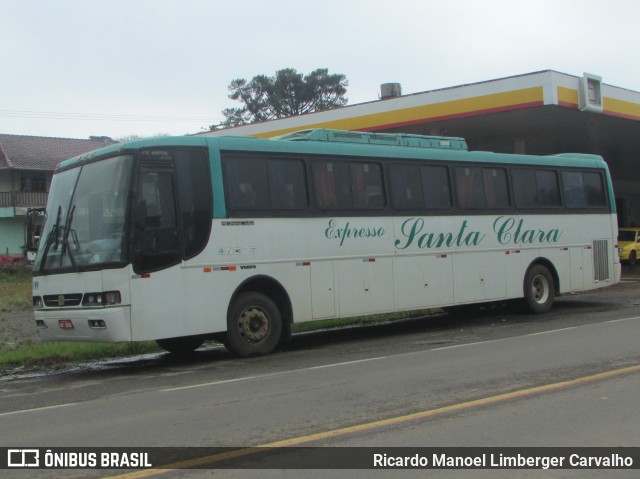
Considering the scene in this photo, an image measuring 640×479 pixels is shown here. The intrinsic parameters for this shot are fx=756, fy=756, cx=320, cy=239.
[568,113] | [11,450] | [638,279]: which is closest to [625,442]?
[11,450]

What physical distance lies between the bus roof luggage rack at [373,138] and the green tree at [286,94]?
2515 inches

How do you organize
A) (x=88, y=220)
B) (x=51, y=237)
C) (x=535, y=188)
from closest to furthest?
(x=88, y=220) < (x=51, y=237) < (x=535, y=188)

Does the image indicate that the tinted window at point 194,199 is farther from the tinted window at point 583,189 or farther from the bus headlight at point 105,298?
the tinted window at point 583,189

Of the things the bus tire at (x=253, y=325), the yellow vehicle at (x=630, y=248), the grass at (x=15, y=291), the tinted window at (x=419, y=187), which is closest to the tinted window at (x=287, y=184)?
the bus tire at (x=253, y=325)

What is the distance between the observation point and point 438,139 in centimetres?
1609

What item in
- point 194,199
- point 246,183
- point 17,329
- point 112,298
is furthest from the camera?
point 17,329

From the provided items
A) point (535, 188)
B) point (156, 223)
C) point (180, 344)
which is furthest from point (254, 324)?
point (535, 188)

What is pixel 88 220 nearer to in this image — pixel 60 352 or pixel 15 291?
pixel 60 352

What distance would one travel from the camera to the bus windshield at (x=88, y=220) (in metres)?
11.1

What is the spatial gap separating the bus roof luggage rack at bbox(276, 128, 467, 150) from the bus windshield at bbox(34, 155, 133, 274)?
3.60m

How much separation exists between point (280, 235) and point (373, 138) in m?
3.19

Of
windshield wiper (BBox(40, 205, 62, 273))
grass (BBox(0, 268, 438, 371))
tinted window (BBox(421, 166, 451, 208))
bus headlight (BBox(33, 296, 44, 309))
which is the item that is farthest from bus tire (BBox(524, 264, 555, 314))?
bus headlight (BBox(33, 296, 44, 309))

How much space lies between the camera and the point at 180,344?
13508mm

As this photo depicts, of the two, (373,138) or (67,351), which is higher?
(373,138)
